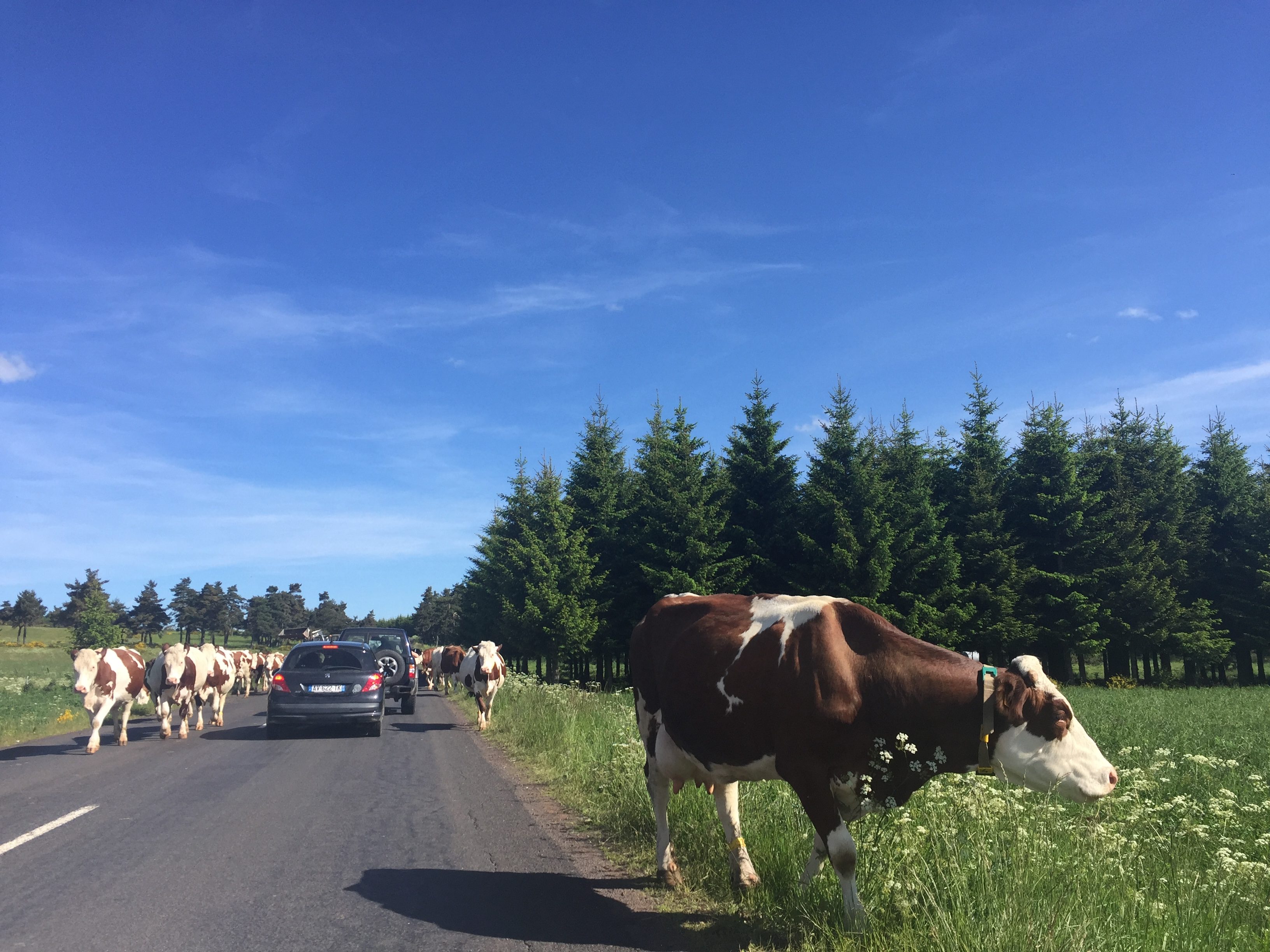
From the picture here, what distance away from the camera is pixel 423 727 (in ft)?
66.2

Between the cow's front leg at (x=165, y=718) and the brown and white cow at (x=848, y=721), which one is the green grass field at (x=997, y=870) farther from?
the cow's front leg at (x=165, y=718)

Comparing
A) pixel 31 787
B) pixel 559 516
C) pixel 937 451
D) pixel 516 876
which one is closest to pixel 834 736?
pixel 516 876

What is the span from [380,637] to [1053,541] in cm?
3272

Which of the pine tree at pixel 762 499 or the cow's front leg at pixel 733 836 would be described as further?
the pine tree at pixel 762 499

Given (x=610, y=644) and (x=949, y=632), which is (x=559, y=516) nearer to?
(x=610, y=644)

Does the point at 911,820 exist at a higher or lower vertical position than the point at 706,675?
lower

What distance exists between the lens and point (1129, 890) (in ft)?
15.0

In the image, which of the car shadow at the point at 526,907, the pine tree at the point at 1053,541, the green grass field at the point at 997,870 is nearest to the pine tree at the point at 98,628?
the pine tree at the point at 1053,541

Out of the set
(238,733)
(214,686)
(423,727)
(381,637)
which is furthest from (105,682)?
(381,637)

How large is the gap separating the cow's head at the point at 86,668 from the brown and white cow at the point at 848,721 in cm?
1427

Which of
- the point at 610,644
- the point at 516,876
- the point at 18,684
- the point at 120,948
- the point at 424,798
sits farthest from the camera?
the point at 18,684

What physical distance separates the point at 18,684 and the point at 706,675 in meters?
48.9

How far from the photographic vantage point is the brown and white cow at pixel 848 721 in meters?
4.73

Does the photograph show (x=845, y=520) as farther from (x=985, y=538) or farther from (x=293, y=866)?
(x=293, y=866)
